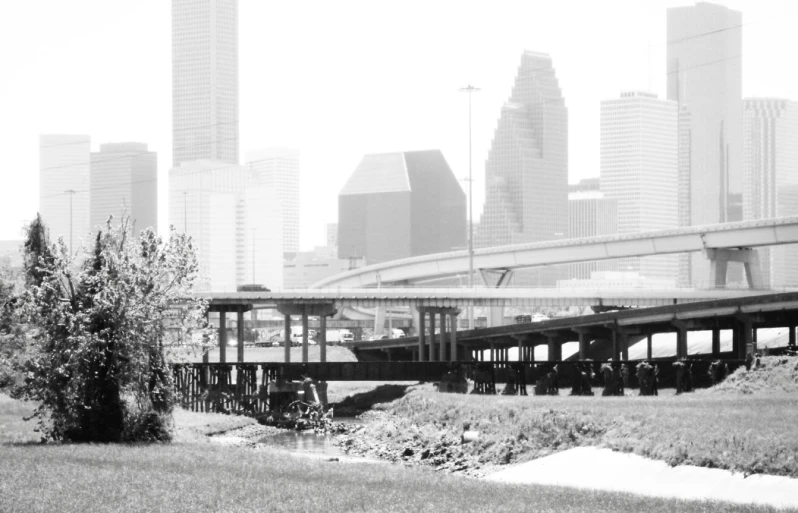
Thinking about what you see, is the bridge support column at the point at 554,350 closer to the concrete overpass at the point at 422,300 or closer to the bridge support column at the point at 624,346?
the bridge support column at the point at 624,346

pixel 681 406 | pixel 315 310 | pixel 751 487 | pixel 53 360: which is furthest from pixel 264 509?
pixel 315 310

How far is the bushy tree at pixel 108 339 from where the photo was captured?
4438 centimetres

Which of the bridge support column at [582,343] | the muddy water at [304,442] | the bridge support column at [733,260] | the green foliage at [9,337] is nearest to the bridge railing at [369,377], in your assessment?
the muddy water at [304,442]

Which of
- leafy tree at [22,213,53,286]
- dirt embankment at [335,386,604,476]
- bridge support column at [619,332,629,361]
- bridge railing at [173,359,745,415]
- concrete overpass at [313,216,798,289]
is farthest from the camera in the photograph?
concrete overpass at [313,216,798,289]

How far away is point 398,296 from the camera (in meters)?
106

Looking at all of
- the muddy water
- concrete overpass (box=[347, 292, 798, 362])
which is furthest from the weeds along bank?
concrete overpass (box=[347, 292, 798, 362])

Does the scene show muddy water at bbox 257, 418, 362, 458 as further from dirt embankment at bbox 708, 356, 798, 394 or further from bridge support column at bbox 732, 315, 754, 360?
bridge support column at bbox 732, 315, 754, 360

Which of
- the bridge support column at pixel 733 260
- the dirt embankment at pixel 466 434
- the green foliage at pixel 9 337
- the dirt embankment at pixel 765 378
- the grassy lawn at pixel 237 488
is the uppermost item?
the bridge support column at pixel 733 260

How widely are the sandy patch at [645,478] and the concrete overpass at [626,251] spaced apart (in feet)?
333

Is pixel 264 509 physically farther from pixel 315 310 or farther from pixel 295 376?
pixel 315 310

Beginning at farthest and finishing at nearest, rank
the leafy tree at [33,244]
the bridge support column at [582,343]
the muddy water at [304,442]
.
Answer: the bridge support column at [582,343] → the leafy tree at [33,244] → the muddy water at [304,442]

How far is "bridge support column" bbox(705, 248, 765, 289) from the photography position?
142 meters

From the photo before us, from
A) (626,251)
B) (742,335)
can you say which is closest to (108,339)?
(742,335)

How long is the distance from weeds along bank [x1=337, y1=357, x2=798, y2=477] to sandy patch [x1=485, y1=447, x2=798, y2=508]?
20.2 inches
